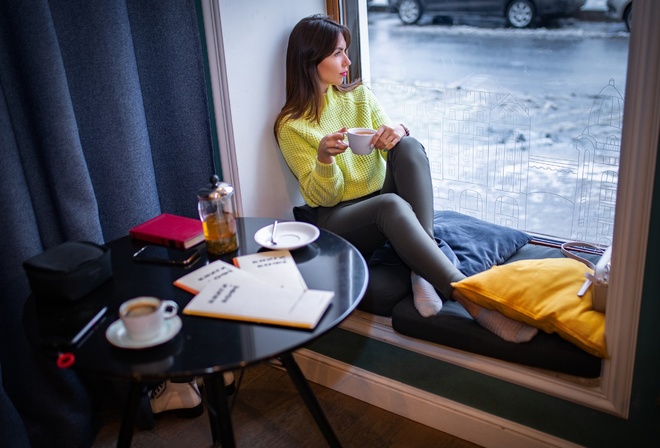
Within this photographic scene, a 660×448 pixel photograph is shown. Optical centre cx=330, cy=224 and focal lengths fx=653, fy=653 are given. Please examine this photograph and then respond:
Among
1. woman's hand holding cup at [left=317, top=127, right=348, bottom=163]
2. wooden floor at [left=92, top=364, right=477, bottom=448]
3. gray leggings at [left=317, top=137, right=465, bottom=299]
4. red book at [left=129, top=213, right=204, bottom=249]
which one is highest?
woman's hand holding cup at [left=317, top=127, right=348, bottom=163]

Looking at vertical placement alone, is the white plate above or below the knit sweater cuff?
below

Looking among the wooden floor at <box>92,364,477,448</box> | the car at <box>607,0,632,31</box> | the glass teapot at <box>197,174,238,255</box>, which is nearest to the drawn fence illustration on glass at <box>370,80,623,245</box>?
the car at <box>607,0,632,31</box>

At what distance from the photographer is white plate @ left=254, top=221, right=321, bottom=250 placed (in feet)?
5.23

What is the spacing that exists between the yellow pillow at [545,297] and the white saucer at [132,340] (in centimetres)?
80

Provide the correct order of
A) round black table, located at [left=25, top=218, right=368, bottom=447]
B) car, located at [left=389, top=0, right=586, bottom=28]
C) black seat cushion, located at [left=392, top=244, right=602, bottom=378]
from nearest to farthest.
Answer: round black table, located at [left=25, top=218, right=368, bottom=447] < black seat cushion, located at [left=392, top=244, right=602, bottom=378] < car, located at [left=389, top=0, right=586, bottom=28]

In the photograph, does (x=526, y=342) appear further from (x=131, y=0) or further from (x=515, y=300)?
(x=131, y=0)

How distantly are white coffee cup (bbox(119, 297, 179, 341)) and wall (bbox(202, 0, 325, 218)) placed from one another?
0.90 metres

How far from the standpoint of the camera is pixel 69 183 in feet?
5.75

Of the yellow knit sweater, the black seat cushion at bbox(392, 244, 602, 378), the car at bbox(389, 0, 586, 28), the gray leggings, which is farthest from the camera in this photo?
the yellow knit sweater

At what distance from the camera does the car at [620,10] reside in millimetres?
1830

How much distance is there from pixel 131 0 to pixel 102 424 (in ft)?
4.22

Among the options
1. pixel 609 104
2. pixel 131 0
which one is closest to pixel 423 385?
pixel 609 104

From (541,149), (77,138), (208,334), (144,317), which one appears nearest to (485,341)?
(541,149)

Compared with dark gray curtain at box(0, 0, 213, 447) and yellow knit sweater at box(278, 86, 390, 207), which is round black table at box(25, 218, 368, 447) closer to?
dark gray curtain at box(0, 0, 213, 447)
